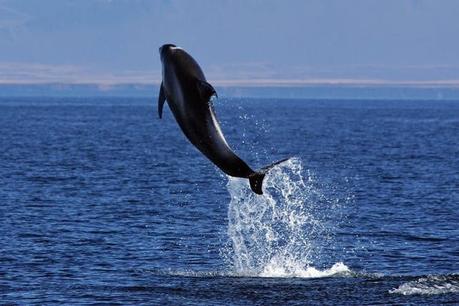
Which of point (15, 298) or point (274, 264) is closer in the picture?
point (15, 298)

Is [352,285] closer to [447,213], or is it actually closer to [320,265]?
[320,265]

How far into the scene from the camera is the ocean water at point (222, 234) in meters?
32.1

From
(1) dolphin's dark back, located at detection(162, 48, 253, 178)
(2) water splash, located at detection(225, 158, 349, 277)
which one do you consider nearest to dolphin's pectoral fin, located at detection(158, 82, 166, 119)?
(1) dolphin's dark back, located at detection(162, 48, 253, 178)

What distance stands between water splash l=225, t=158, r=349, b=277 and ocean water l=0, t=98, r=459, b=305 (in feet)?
0.34

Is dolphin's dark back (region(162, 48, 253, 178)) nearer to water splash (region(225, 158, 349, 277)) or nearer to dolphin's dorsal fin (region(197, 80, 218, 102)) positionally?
dolphin's dorsal fin (region(197, 80, 218, 102))

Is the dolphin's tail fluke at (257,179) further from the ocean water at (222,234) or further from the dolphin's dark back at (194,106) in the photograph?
the ocean water at (222,234)

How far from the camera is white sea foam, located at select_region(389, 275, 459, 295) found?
103 feet

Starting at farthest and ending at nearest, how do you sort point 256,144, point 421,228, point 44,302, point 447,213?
point 256,144 → point 447,213 → point 421,228 → point 44,302

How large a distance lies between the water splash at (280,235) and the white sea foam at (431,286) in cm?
342

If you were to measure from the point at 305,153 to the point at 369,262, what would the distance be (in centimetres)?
5691

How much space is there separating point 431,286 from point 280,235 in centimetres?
1416

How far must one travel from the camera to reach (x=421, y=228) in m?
45.0

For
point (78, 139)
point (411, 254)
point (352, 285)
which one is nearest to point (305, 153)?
point (78, 139)

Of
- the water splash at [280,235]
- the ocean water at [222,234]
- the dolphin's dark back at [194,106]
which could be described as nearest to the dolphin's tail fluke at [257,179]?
the dolphin's dark back at [194,106]
